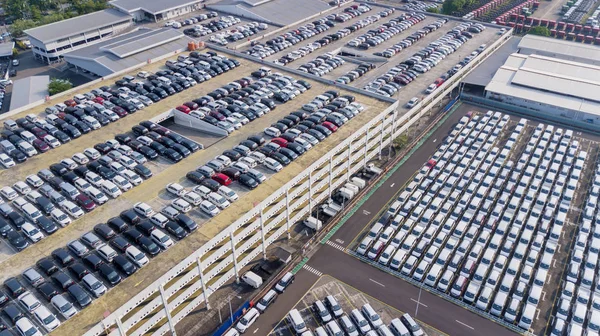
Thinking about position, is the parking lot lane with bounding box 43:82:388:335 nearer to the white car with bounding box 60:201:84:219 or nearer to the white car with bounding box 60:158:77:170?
the white car with bounding box 60:201:84:219

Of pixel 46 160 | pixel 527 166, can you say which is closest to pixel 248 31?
pixel 46 160

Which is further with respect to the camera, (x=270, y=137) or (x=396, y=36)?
(x=396, y=36)

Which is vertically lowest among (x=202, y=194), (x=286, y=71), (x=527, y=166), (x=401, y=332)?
(x=401, y=332)

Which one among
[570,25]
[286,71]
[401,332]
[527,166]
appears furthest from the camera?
[570,25]

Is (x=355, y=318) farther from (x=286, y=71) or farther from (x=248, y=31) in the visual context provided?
(x=248, y=31)

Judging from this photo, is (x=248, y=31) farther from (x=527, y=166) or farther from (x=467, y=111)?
(x=527, y=166)

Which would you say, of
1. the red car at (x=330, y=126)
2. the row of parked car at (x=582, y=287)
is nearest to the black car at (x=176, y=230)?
the red car at (x=330, y=126)

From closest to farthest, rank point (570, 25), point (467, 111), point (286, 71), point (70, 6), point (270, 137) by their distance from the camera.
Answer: point (270, 137) → point (286, 71) → point (467, 111) → point (570, 25) → point (70, 6)

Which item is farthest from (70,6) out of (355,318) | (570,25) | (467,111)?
(570,25)

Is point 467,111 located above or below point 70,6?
below

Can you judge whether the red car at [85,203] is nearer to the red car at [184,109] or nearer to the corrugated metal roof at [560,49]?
the red car at [184,109]
